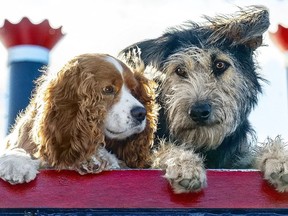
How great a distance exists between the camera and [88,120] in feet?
7.64

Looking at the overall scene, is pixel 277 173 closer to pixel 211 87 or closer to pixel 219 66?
pixel 211 87

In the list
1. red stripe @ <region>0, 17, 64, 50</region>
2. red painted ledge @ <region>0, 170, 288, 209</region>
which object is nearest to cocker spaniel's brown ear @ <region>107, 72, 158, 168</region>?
red painted ledge @ <region>0, 170, 288, 209</region>

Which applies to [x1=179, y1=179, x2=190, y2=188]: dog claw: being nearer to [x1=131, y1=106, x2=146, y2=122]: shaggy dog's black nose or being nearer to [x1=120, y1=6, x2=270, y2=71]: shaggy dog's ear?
[x1=131, y1=106, x2=146, y2=122]: shaggy dog's black nose

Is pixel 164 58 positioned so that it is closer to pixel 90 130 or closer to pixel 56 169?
pixel 90 130

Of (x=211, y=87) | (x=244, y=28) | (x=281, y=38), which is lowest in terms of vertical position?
(x=211, y=87)

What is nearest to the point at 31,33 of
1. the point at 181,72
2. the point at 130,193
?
the point at 181,72

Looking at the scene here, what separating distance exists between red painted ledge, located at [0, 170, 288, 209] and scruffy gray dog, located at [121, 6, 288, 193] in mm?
502

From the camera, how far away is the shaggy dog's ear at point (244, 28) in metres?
2.79

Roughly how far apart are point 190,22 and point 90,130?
99 centimetres

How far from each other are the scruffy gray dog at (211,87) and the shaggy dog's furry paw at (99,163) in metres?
0.21

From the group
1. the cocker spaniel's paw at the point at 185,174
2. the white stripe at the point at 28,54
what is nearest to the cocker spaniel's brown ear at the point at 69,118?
the cocker spaniel's paw at the point at 185,174

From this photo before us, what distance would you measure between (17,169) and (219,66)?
1180 mm

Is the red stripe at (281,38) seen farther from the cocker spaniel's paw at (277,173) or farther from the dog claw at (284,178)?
the dog claw at (284,178)

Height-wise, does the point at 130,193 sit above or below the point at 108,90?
below
